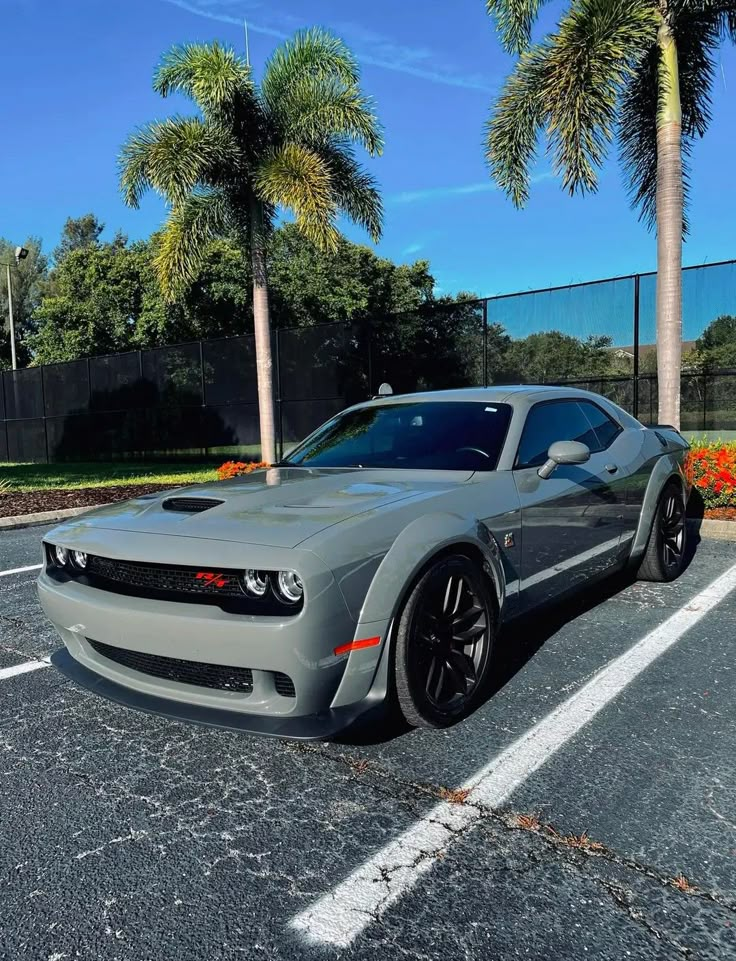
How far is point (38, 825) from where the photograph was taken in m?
2.46

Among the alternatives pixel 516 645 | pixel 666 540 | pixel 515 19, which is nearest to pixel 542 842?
pixel 516 645

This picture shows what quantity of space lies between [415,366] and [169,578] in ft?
44.1

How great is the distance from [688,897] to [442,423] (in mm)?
2510

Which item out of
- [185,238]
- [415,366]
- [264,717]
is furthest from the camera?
[415,366]

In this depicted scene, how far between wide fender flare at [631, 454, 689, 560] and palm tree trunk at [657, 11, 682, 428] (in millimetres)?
5166

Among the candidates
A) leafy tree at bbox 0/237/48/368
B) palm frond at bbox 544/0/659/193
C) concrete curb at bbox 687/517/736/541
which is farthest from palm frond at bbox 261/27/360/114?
leafy tree at bbox 0/237/48/368

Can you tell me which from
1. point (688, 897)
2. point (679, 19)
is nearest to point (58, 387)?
point (679, 19)

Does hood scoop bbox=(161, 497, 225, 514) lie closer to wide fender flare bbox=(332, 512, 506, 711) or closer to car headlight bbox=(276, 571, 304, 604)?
car headlight bbox=(276, 571, 304, 604)

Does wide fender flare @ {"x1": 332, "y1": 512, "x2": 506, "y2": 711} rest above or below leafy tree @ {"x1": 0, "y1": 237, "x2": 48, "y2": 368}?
below

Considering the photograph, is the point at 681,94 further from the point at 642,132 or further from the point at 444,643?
the point at 444,643

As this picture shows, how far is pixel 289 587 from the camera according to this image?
100 inches

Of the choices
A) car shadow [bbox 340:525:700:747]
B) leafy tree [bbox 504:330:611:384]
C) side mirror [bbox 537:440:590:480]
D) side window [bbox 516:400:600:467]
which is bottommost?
car shadow [bbox 340:525:700:747]

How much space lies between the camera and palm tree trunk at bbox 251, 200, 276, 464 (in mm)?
13914

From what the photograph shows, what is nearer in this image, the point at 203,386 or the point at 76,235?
the point at 203,386
